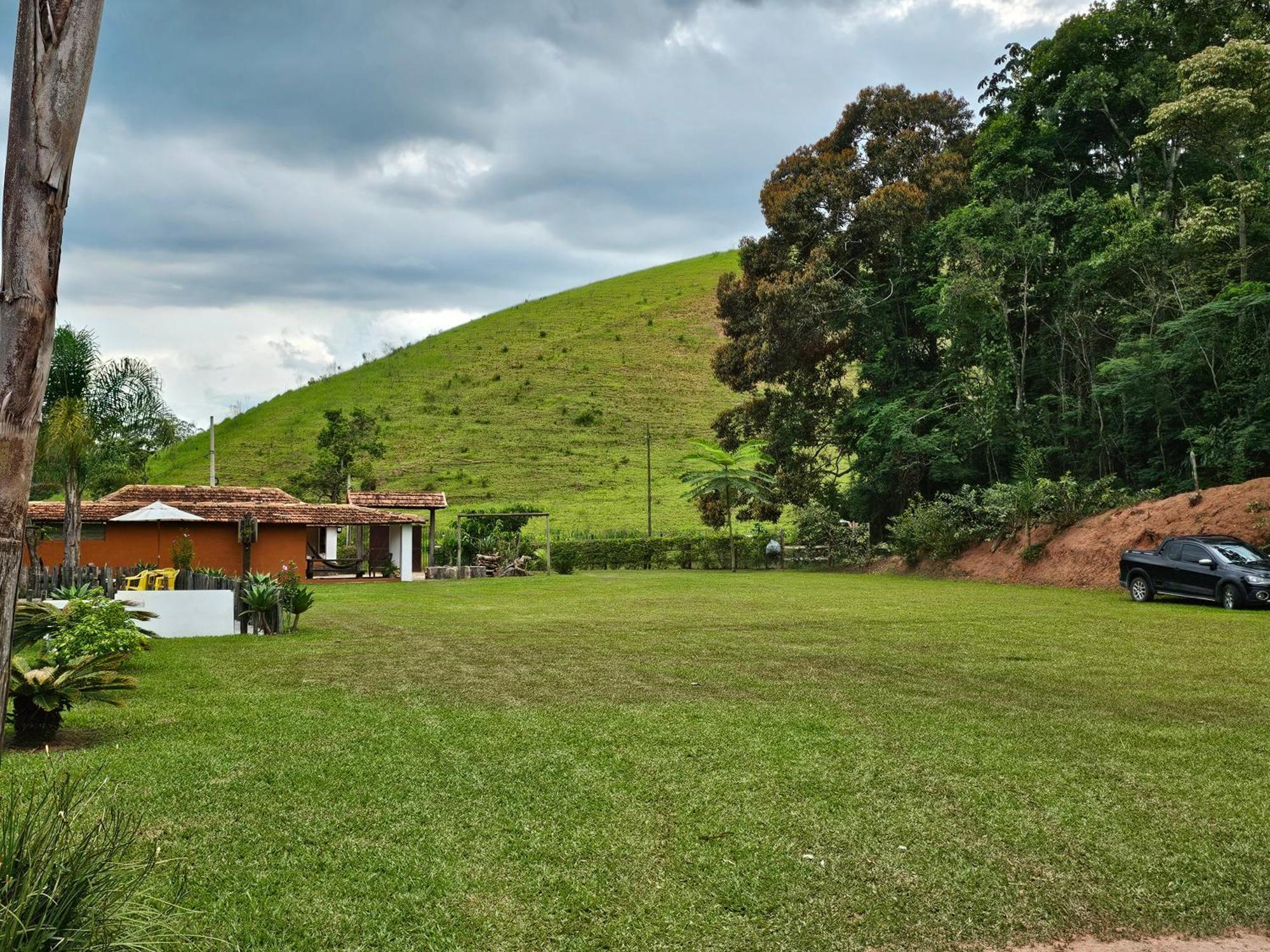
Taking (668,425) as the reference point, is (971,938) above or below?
below

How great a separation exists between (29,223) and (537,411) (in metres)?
68.9

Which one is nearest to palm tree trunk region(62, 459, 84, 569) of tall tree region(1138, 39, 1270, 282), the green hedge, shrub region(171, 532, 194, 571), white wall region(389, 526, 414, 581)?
shrub region(171, 532, 194, 571)

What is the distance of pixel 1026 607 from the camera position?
18.7 metres

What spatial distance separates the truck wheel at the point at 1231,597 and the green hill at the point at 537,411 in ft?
113

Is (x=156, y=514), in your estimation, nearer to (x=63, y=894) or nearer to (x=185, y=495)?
(x=185, y=495)

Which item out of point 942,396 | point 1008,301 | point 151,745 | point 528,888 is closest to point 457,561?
point 942,396

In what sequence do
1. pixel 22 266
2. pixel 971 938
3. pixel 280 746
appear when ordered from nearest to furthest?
1. pixel 22 266
2. pixel 971 938
3. pixel 280 746

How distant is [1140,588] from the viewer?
20156 millimetres

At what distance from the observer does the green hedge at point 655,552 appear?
135ft

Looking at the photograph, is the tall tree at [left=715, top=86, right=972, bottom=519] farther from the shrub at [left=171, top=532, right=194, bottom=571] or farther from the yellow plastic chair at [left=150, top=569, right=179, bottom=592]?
the yellow plastic chair at [left=150, top=569, right=179, bottom=592]

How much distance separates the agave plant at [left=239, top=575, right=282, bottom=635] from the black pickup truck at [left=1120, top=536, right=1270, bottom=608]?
17262 millimetres

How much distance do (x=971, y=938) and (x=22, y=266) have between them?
4.39m

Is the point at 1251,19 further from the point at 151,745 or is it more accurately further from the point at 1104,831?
the point at 151,745

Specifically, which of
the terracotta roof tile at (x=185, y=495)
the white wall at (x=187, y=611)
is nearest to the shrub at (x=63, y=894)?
the white wall at (x=187, y=611)
